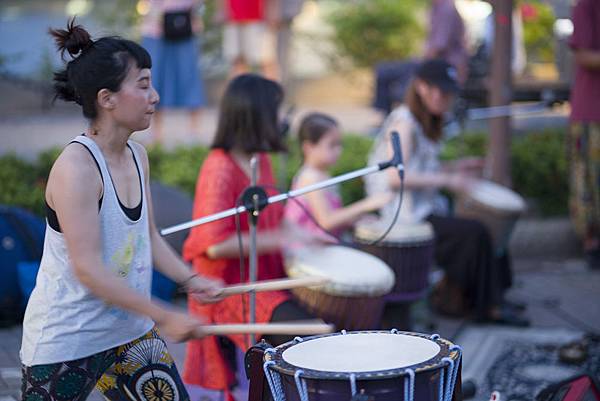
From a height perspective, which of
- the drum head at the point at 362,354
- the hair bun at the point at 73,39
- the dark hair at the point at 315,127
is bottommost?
the drum head at the point at 362,354

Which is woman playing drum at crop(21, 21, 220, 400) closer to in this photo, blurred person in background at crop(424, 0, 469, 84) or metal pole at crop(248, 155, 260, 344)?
metal pole at crop(248, 155, 260, 344)

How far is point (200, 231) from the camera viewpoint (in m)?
3.83

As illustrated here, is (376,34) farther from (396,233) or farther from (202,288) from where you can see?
(202,288)

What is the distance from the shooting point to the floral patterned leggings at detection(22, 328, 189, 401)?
9.07 feet

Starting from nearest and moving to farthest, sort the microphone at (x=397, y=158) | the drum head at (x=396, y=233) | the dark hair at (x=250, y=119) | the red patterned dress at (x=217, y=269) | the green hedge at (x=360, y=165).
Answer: the microphone at (x=397, y=158) → the red patterned dress at (x=217, y=269) → the dark hair at (x=250, y=119) → the drum head at (x=396, y=233) → the green hedge at (x=360, y=165)

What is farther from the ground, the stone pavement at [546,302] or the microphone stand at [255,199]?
the microphone stand at [255,199]

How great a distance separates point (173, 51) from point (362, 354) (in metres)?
5.91

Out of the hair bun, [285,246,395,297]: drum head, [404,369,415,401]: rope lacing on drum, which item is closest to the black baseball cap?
[285,246,395,297]: drum head

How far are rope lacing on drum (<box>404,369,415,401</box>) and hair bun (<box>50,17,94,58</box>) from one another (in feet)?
4.05

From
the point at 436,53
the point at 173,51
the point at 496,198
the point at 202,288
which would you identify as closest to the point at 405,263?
the point at 496,198

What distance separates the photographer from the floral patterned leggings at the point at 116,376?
9.07ft

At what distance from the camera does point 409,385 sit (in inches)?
97.0

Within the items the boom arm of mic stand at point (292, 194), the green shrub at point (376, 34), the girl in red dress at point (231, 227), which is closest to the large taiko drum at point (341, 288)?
the girl in red dress at point (231, 227)

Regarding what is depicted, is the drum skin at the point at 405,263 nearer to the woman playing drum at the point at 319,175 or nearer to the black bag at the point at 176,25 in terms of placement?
the woman playing drum at the point at 319,175
